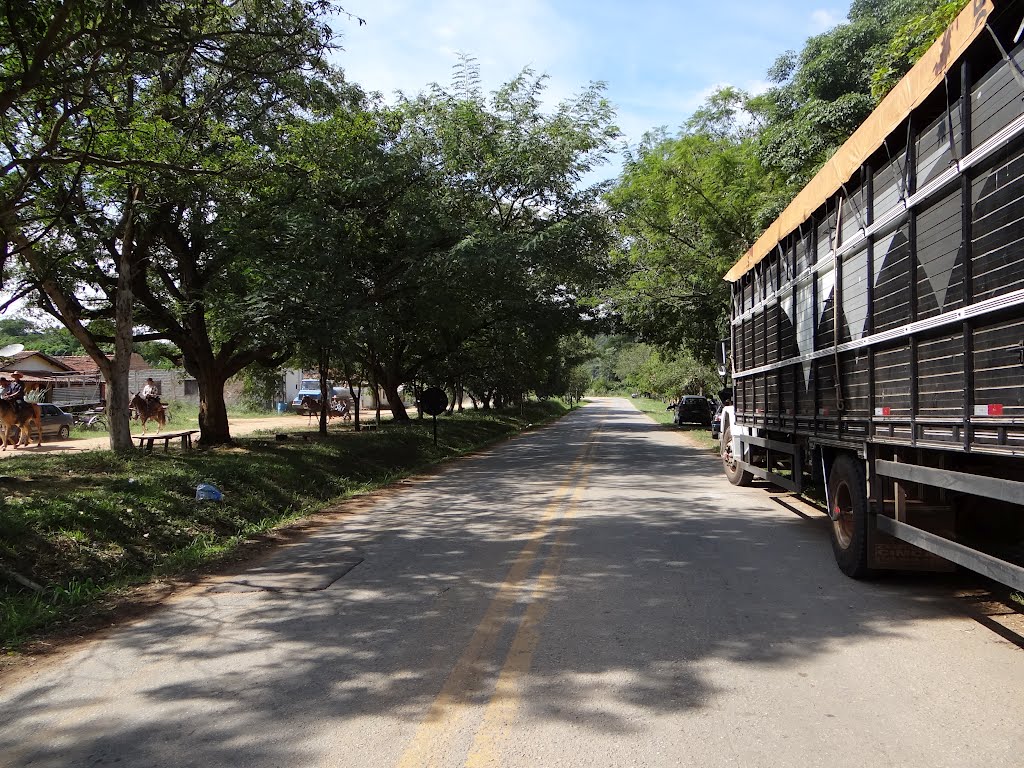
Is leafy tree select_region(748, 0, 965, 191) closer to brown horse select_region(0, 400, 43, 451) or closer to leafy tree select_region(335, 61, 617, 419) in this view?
leafy tree select_region(335, 61, 617, 419)

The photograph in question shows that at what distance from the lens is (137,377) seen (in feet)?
171

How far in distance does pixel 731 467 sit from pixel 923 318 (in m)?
9.25

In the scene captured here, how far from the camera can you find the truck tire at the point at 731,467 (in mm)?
13359

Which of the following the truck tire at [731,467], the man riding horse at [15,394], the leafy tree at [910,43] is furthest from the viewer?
the man riding horse at [15,394]

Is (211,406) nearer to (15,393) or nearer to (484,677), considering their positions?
(15,393)

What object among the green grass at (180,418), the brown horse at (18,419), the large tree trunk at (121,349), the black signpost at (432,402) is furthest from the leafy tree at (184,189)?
the green grass at (180,418)

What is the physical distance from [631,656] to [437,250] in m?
13.7

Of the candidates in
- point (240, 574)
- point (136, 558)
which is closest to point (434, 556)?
point (240, 574)

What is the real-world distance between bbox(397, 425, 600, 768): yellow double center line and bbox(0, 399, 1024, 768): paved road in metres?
0.02

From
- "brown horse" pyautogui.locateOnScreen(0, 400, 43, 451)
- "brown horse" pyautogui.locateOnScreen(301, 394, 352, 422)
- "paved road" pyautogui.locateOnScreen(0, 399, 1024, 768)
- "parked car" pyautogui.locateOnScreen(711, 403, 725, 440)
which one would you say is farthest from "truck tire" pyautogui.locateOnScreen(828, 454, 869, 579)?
"brown horse" pyautogui.locateOnScreen(301, 394, 352, 422)

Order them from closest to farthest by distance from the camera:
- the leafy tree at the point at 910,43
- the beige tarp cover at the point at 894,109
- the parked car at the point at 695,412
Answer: the beige tarp cover at the point at 894,109, the leafy tree at the point at 910,43, the parked car at the point at 695,412

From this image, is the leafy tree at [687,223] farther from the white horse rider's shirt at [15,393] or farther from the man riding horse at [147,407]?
the white horse rider's shirt at [15,393]

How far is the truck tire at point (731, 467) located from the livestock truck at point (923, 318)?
4535 mm

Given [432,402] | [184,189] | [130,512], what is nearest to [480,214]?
[432,402]
